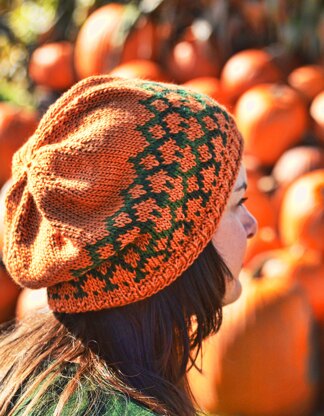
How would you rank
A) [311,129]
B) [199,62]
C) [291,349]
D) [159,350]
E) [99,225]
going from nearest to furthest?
[99,225]
[159,350]
[291,349]
[311,129]
[199,62]

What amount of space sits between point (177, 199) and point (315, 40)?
358 centimetres

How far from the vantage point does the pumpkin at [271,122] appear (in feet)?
14.6

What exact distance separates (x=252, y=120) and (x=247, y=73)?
0.43 meters

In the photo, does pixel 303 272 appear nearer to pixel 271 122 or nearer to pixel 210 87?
pixel 271 122

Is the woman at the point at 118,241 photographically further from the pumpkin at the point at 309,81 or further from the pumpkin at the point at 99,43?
the pumpkin at the point at 99,43

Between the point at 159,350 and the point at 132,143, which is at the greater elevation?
the point at 132,143

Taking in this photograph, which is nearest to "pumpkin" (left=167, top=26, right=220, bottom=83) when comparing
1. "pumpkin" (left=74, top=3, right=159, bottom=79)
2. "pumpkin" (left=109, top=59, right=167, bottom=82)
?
"pumpkin" (left=109, top=59, right=167, bottom=82)

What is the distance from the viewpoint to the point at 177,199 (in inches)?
60.4

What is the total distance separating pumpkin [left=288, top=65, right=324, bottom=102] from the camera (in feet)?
15.0

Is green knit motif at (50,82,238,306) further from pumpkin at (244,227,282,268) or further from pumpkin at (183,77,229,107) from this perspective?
pumpkin at (183,77,229,107)

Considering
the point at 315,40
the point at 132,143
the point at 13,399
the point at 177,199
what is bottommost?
the point at 315,40

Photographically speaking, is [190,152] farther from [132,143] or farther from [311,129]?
[311,129]

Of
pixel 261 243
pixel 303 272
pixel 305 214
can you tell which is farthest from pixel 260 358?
pixel 305 214

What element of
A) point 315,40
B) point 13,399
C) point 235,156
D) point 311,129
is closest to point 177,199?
point 235,156
